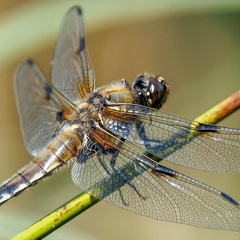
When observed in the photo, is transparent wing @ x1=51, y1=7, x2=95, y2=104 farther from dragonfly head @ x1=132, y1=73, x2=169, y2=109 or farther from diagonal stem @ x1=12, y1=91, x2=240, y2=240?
diagonal stem @ x1=12, y1=91, x2=240, y2=240

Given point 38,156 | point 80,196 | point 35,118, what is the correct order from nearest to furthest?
1. point 80,196
2. point 38,156
3. point 35,118

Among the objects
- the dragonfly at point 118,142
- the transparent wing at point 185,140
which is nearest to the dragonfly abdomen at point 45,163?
the dragonfly at point 118,142

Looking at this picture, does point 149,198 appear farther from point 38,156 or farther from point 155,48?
point 155,48

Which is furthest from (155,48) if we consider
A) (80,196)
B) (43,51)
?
(80,196)

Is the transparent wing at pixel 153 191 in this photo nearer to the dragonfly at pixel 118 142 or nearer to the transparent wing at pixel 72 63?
Answer: the dragonfly at pixel 118 142

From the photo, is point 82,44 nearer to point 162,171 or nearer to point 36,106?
point 36,106

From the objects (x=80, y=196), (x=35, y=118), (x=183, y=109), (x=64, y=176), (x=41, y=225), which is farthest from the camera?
(x=183, y=109)

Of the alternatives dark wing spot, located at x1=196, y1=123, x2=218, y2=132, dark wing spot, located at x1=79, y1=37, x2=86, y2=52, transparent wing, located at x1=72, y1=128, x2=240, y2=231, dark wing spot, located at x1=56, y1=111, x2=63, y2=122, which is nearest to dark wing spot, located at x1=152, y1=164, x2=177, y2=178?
transparent wing, located at x1=72, y1=128, x2=240, y2=231

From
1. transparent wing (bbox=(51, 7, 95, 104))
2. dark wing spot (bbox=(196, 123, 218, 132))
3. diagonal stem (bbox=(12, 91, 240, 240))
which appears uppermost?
transparent wing (bbox=(51, 7, 95, 104))
